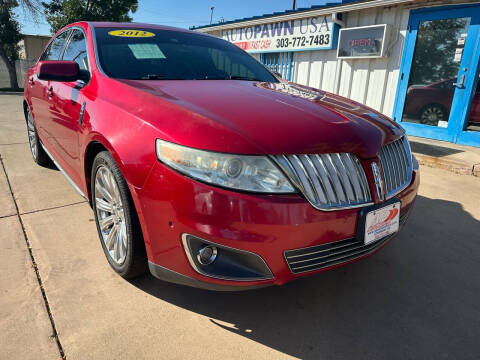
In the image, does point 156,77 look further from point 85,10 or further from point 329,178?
point 85,10

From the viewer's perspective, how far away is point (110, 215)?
2.10 meters

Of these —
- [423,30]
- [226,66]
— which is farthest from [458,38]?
[226,66]

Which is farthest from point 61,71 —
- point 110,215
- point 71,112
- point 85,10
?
point 85,10

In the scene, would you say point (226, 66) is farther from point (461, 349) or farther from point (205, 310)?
point (461, 349)

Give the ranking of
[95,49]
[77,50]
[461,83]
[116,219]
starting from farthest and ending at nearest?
[461,83] → [77,50] → [95,49] → [116,219]

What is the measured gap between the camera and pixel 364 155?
1.67 metres

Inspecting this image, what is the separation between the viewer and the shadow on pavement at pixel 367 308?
5.51 feet

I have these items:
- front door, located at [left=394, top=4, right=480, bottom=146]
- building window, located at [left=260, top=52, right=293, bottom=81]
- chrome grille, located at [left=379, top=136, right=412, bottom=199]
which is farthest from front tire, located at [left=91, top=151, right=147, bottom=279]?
building window, located at [left=260, top=52, right=293, bottom=81]

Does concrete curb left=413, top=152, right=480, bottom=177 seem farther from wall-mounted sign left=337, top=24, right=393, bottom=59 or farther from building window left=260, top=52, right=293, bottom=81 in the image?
building window left=260, top=52, right=293, bottom=81

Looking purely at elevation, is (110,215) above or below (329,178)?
below

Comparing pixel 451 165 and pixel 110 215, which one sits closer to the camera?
pixel 110 215

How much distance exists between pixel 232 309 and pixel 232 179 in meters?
0.86

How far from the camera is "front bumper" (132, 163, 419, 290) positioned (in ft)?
4.60

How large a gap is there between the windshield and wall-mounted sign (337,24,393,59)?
14.6 ft
